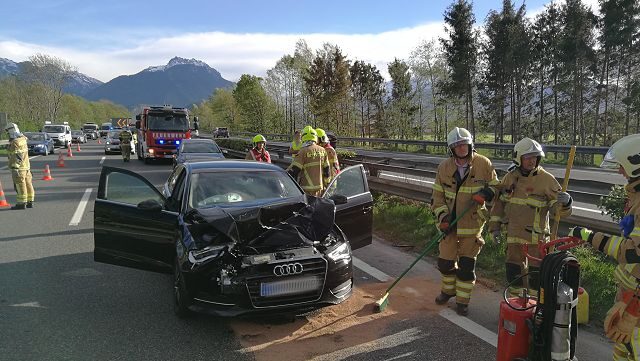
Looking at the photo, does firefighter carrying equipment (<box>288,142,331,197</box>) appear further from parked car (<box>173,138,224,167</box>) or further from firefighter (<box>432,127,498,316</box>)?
parked car (<box>173,138,224,167</box>)

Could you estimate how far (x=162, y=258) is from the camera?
15.4 ft

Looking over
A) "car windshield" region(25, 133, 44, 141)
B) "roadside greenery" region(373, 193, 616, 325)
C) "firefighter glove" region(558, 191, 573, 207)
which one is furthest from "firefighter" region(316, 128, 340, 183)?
"car windshield" region(25, 133, 44, 141)

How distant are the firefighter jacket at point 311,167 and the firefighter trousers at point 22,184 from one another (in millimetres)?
7304

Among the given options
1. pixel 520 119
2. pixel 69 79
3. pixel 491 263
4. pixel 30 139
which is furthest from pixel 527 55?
pixel 69 79

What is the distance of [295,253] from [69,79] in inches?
3848

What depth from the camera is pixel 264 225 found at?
431 cm

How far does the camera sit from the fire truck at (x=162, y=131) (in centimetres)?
2067

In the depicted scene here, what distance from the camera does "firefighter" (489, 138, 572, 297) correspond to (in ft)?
13.7

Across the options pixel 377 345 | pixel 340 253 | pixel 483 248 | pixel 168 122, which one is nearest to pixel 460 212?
pixel 340 253

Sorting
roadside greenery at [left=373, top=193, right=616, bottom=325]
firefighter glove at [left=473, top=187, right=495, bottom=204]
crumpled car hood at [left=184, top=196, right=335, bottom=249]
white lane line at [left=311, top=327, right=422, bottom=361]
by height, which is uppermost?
firefighter glove at [left=473, top=187, right=495, bottom=204]

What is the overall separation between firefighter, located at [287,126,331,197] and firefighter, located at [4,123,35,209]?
23.8ft

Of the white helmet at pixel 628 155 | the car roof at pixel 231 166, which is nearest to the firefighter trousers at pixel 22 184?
the car roof at pixel 231 166

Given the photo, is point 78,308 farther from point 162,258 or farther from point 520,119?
point 520,119

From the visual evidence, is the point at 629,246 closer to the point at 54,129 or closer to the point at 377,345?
the point at 377,345
